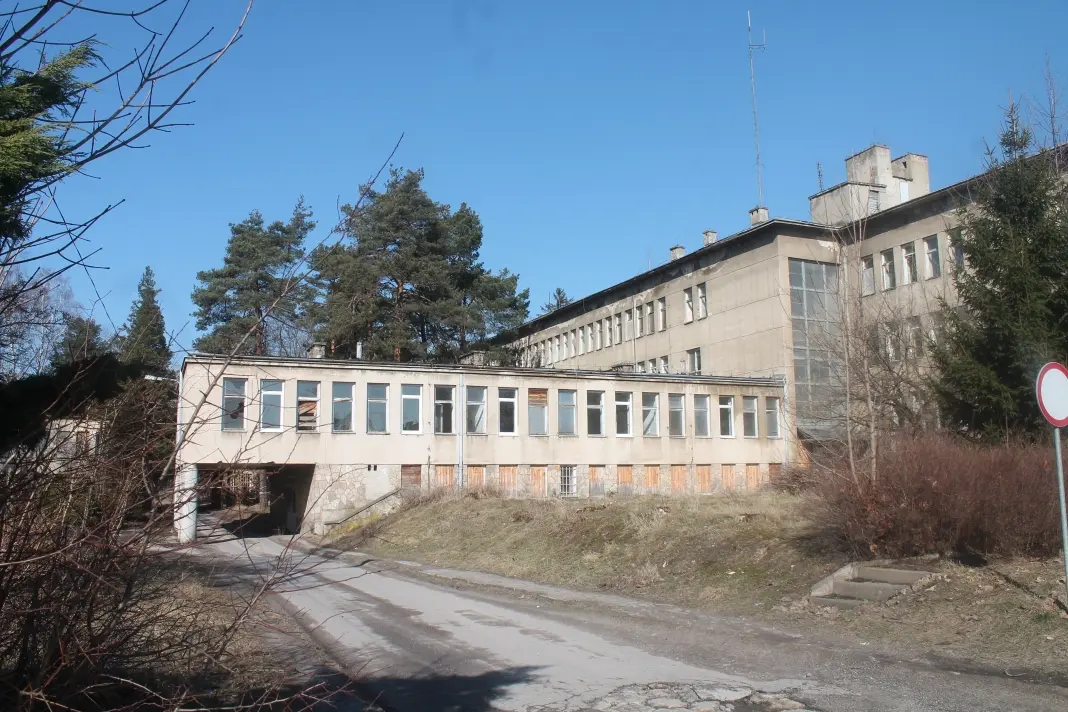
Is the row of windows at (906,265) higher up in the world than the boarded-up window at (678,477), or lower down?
higher up

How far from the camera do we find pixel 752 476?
1799 inches

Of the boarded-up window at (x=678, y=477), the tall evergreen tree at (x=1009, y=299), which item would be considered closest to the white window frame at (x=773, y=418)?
the boarded-up window at (x=678, y=477)

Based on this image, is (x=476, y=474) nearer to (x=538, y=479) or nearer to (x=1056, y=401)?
(x=538, y=479)

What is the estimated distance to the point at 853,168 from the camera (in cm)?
5000

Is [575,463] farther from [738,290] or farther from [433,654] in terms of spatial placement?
[433,654]

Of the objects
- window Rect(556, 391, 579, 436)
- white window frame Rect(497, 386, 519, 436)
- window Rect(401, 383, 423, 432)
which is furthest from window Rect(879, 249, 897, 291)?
window Rect(401, 383, 423, 432)

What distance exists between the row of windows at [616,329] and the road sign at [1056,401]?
4180 cm

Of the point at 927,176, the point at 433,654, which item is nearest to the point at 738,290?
the point at 927,176

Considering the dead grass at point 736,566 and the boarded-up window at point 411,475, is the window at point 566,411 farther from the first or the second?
the dead grass at point 736,566

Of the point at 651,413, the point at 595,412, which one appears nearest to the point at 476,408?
the point at 595,412

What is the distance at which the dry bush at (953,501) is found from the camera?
11266mm

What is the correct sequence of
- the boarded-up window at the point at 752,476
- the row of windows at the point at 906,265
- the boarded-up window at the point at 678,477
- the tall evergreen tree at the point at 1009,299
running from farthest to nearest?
the boarded-up window at the point at 752,476 → the boarded-up window at the point at 678,477 → the row of windows at the point at 906,265 → the tall evergreen tree at the point at 1009,299

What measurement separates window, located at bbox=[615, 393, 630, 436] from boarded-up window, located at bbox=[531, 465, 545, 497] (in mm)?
4559

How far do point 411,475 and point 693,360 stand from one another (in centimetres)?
2132
